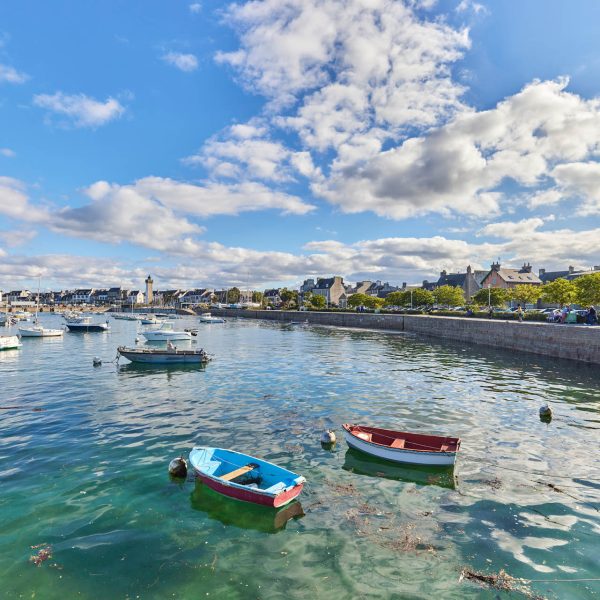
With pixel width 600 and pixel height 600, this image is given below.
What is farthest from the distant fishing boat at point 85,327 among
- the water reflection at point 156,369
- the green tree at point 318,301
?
the green tree at point 318,301

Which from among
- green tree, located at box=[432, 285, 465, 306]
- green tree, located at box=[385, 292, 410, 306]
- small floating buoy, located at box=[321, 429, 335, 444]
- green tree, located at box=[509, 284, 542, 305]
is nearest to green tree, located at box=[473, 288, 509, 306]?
green tree, located at box=[509, 284, 542, 305]

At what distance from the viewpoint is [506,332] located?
167 feet

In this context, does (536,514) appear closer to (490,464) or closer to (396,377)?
(490,464)

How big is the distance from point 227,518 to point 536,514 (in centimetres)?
869

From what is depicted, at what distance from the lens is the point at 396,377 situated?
3136 centimetres

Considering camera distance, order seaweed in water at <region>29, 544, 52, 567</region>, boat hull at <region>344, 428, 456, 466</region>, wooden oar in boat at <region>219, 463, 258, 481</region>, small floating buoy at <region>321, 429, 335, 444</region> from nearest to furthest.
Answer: seaweed in water at <region>29, 544, 52, 567</region>, wooden oar in boat at <region>219, 463, 258, 481</region>, boat hull at <region>344, 428, 456, 466</region>, small floating buoy at <region>321, 429, 335, 444</region>

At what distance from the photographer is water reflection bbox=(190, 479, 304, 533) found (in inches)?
412

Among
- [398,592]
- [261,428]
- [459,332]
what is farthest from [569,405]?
[459,332]

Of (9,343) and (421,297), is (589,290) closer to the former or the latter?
(421,297)

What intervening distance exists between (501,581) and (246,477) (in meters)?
6.99

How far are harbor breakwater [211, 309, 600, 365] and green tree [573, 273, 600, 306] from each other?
16.8 m

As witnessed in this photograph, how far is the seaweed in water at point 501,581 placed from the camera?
816 cm

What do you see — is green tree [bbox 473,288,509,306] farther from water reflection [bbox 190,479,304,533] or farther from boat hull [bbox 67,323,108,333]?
water reflection [bbox 190,479,304,533]

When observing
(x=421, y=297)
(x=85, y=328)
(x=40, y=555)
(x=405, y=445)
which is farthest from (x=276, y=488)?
(x=421, y=297)
